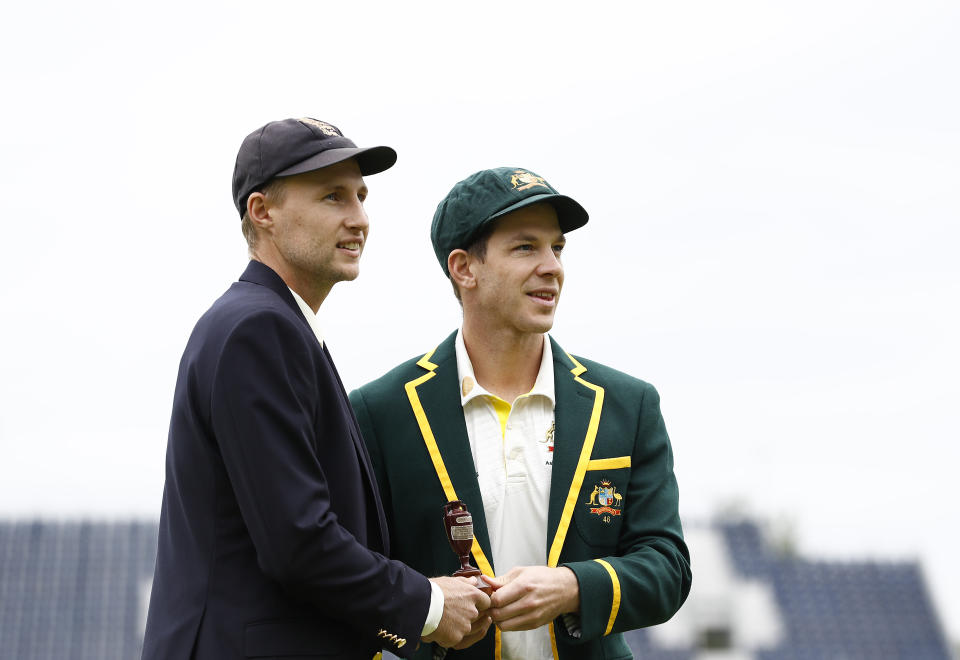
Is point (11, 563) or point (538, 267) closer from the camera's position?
point (538, 267)

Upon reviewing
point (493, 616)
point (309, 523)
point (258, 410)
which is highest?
point (258, 410)

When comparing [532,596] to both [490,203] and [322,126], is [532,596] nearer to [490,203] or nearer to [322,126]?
[490,203]

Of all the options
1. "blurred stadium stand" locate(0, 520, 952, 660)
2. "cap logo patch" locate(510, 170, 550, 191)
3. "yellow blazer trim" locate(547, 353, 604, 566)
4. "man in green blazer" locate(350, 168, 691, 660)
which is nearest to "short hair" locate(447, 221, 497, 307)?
"man in green blazer" locate(350, 168, 691, 660)

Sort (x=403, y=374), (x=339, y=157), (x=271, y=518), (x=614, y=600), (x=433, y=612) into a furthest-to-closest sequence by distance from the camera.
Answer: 1. (x=403, y=374)
2. (x=614, y=600)
3. (x=339, y=157)
4. (x=433, y=612)
5. (x=271, y=518)

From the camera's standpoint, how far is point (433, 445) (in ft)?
11.2

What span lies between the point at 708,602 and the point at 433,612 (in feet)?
71.1

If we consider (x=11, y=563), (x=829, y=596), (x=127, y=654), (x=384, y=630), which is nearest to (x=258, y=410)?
(x=384, y=630)

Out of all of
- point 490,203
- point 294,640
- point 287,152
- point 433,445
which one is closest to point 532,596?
point 433,445

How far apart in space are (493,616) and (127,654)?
19.1 meters

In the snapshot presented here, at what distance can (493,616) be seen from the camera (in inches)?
117

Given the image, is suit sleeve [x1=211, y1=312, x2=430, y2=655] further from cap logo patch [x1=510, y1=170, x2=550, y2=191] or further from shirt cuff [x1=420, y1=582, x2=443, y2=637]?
cap logo patch [x1=510, y1=170, x2=550, y2=191]

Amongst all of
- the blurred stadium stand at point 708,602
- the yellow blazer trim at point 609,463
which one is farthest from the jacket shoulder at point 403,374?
the blurred stadium stand at point 708,602

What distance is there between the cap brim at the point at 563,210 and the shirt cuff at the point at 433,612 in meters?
1.24

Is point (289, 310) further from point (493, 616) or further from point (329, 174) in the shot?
point (493, 616)
